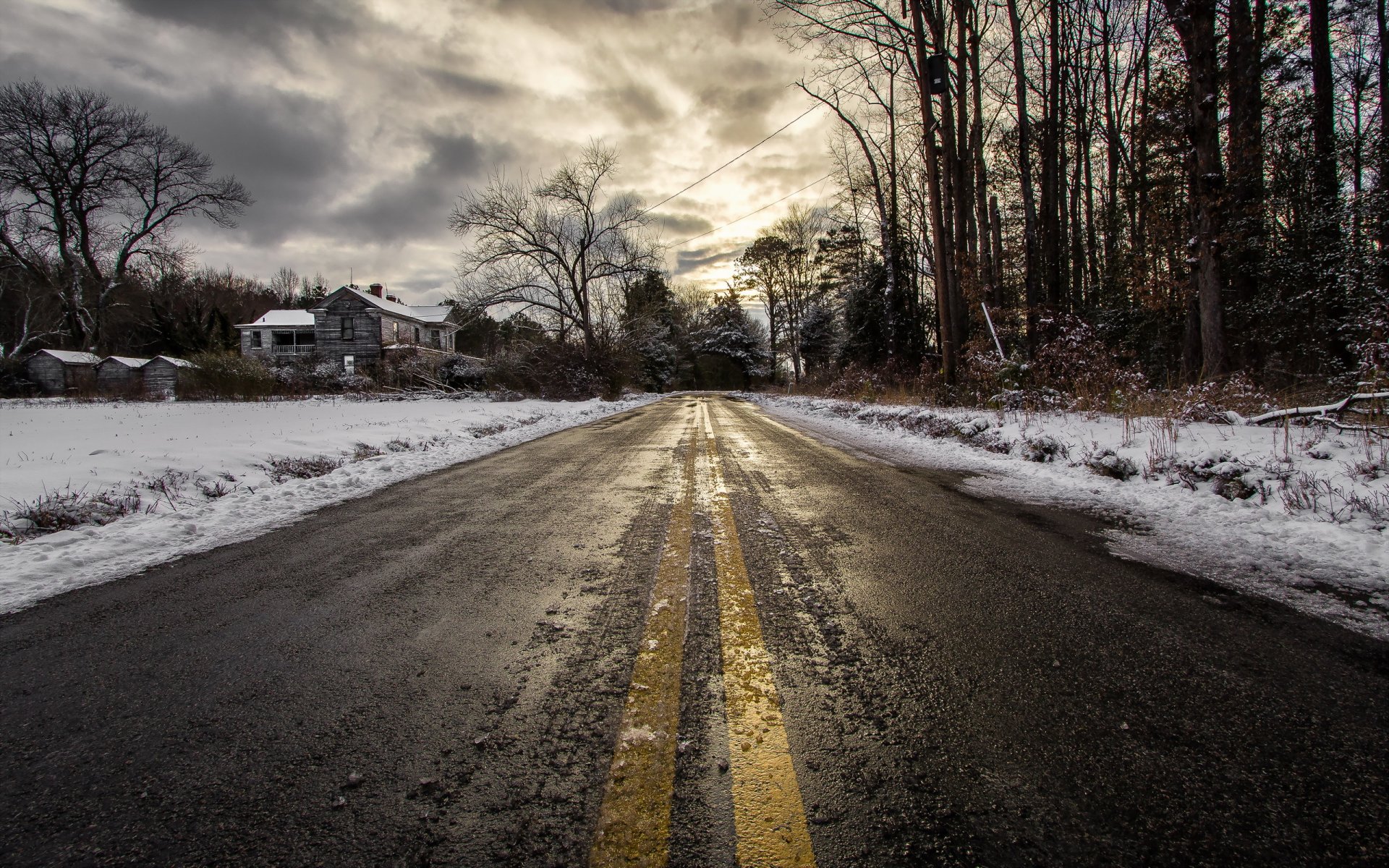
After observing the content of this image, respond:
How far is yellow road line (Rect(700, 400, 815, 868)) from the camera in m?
1.17

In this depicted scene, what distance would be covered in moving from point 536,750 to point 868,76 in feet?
67.1

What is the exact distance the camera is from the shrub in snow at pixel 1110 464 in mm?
5523

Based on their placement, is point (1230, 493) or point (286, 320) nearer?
point (1230, 493)

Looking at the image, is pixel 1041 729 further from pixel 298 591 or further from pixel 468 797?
pixel 298 591

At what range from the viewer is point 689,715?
1651 millimetres

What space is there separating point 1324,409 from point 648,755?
6.79 meters

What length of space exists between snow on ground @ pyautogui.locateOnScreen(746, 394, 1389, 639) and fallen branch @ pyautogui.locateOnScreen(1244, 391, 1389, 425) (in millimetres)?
124

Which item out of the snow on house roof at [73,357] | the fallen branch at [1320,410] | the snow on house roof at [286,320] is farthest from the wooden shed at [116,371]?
the fallen branch at [1320,410]

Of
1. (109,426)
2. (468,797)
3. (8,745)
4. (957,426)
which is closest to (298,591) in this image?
(8,745)

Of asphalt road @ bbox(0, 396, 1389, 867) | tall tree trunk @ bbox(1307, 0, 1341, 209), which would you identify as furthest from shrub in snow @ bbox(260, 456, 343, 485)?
tall tree trunk @ bbox(1307, 0, 1341, 209)

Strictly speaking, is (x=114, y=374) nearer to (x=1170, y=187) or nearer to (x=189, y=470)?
(x=189, y=470)

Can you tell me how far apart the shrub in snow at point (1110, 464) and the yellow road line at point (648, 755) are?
17.2ft

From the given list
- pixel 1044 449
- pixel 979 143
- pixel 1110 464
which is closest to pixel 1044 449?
pixel 1044 449

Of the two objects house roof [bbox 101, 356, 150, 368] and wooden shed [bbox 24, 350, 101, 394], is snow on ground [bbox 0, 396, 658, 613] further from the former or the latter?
wooden shed [bbox 24, 350, 101, 394]
